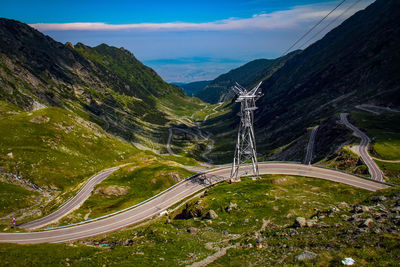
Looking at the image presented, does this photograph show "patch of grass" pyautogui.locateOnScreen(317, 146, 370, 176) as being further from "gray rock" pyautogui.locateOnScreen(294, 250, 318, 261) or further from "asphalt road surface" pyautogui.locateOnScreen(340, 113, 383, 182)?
"gray rock" pyautogui.locateOnScreen(294, 250, 318, 261)

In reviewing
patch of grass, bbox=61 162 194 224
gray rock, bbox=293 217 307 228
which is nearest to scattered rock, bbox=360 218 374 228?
gray rock, bbox=293 217 307 228

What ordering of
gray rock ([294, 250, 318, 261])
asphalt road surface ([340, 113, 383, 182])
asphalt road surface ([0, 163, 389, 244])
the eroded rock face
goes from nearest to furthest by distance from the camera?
gray rock ([294, 250, 318, 261]) → asphalt road surface ([0, 163, 389, 244]) → asphalt road surface ([340, 113, 383, 182]) → the eroded rock face

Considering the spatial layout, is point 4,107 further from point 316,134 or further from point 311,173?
point 316,134

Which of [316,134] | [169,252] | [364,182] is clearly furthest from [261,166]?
[316,134]

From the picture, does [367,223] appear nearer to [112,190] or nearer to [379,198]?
[379,198]

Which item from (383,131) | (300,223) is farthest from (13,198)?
(383,131)
